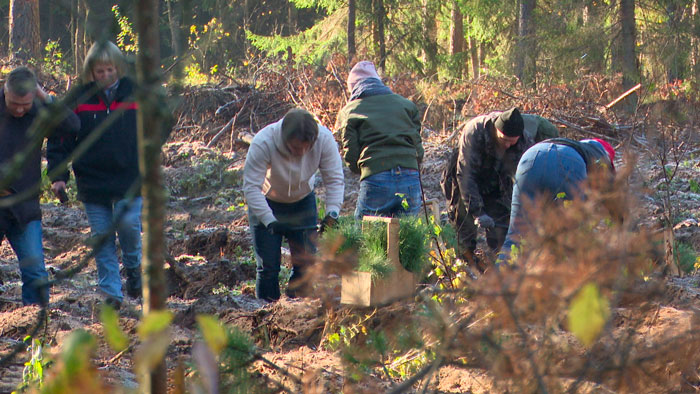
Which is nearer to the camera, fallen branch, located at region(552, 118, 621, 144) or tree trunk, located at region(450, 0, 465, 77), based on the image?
fallen branch, located at region(552, 118, 621, 144)

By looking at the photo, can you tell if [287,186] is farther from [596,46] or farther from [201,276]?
[596,46]

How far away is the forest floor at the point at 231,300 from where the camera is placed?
3426 millimetres

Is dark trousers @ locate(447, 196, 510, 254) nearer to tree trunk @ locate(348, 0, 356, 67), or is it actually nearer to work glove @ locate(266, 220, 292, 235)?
work glove @ locate(266, 220, 292, 235)

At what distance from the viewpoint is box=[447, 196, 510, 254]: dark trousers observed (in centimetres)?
632

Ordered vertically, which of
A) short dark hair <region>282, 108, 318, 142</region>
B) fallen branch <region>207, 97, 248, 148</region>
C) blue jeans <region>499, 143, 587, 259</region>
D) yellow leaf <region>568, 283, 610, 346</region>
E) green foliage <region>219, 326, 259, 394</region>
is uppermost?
fallen branch <region>207, 97, 248, 148</region>

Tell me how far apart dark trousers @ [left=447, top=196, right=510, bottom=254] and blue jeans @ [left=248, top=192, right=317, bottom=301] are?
128cm

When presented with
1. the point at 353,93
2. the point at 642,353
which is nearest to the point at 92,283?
the point at 353,93

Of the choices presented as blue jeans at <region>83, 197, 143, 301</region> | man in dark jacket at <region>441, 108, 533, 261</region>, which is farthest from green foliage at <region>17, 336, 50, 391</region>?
man in dark jacket at <region>441, 108, 533, 261</region>

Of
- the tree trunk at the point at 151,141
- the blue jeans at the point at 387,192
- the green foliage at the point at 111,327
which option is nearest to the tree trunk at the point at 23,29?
the blue jeans at the point at 387,192

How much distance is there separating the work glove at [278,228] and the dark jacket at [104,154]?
98 cm

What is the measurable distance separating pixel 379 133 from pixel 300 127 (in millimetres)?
1177

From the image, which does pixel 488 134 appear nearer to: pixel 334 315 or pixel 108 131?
pixel 334 315

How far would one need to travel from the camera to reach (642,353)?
1.89m

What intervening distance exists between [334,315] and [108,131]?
187cm
